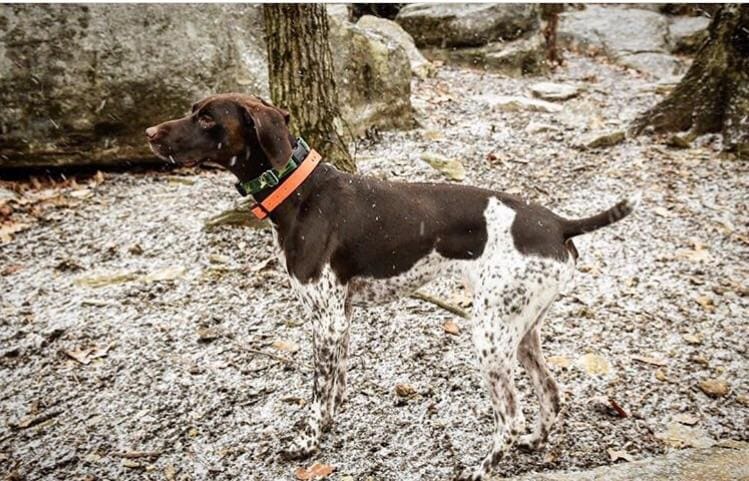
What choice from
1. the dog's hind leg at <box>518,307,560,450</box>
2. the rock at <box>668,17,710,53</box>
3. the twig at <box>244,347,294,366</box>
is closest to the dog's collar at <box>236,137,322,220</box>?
the twig at <box>244,347,294,366</box>

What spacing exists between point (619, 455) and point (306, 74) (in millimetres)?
3676

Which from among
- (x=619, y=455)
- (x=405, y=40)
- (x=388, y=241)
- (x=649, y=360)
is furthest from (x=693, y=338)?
(x=405, y=40)

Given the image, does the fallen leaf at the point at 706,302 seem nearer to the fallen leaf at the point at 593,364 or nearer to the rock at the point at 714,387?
the rock at the point at 714,387

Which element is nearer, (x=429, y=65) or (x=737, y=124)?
(x=737, y=124)

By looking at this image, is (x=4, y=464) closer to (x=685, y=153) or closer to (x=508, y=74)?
(x=685, y=153)

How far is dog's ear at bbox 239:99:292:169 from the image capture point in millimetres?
3016

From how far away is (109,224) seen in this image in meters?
5.65

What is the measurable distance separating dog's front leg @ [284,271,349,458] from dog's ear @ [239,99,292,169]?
26.8 inches

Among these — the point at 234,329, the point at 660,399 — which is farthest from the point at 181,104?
the point at 660,399

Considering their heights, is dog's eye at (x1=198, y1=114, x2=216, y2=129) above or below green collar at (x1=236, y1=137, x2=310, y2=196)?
above

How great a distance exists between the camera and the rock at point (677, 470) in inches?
104

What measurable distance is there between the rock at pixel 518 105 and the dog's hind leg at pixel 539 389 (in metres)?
5.53

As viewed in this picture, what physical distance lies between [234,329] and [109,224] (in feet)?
7.16

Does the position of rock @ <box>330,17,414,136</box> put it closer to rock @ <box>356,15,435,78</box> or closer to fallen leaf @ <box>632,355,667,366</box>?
rock @ <box>356,15,435,78</box>
